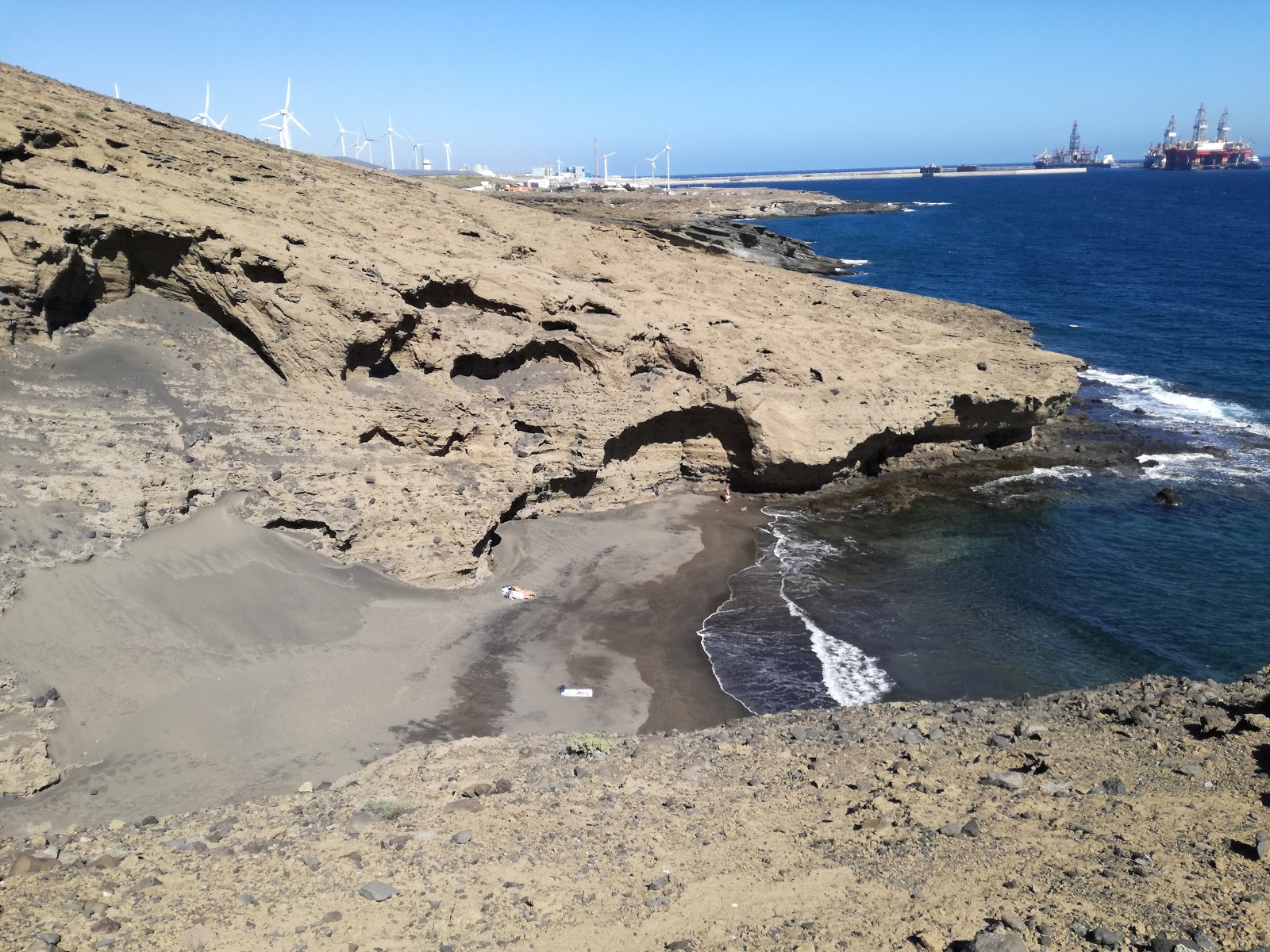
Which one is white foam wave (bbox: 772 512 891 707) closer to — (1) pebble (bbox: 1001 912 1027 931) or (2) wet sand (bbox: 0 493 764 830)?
(2) wet sand (bbox: 0 493 764 830)

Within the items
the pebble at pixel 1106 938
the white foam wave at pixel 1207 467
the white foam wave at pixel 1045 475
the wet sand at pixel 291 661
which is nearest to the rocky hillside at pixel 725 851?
the pebble at pixel 1106 938

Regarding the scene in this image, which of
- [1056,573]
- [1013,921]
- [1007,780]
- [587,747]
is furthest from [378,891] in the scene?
[1056,573]

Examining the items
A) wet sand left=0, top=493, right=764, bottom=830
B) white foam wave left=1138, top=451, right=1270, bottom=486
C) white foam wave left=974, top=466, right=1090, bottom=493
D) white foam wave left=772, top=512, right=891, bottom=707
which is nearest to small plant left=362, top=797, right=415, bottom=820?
wet sand left=0, top=493, right=764, bottom=830

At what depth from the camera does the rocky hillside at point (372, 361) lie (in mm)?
16141

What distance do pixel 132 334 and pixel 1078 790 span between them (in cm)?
1856

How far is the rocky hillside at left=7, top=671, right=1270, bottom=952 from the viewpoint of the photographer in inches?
336

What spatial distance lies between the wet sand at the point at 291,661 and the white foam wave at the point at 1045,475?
12510mm

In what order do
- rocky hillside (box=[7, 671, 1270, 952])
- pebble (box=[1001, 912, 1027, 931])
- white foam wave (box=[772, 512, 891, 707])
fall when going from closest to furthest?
pebble (box=[1001, 912, 1027, 931])
rocky hillside (box=[7, 671, 1270, 952])
white foam wave (box=[772, 512, 891, 707])

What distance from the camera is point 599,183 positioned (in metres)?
140

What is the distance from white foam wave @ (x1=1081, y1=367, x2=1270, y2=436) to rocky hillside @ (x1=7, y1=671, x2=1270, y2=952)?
24688 millimetres

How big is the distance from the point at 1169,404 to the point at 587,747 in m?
33.2

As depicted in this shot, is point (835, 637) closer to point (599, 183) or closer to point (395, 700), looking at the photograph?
point (395, 700)

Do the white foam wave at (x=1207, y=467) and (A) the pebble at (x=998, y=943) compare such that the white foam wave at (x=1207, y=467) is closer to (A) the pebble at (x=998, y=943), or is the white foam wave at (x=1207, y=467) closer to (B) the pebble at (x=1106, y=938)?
(B) the pebble at (x=1106, y=938)

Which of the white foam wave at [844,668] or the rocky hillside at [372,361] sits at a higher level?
the rocky hillside at [372,361]
